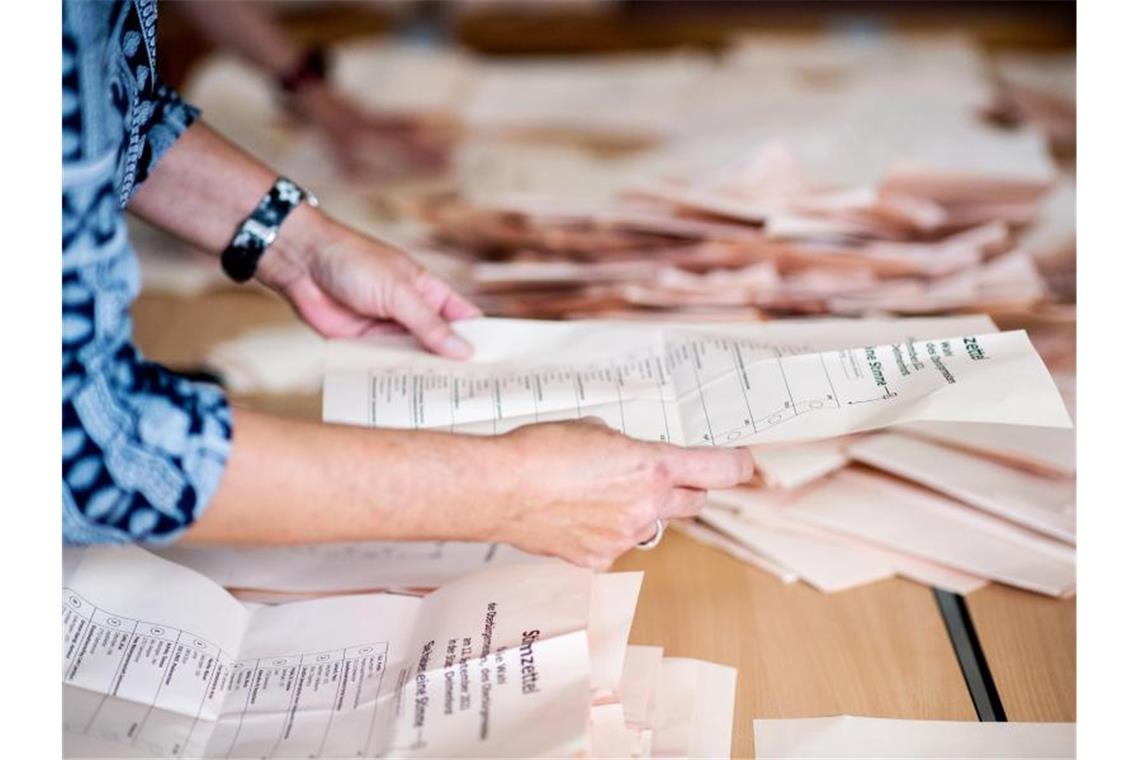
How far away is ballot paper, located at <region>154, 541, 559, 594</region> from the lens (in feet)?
3.87

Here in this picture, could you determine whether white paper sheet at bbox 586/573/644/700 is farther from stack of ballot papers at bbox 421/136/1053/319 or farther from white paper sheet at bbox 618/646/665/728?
stack of ballot papers at bbox 421/136/1053/319

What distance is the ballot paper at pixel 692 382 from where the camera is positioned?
3.41ft

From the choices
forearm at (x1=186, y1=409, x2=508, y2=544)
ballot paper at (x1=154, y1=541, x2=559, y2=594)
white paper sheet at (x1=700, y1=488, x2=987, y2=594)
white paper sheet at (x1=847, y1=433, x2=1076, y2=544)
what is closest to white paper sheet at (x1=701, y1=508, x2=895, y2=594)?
white paper sheet at (x1=700, y1=488, x2=987, y2=594)

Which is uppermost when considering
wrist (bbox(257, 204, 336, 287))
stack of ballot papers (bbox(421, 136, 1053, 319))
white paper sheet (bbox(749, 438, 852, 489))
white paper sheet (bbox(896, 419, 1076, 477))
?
stack of ballot papers (bbox(421, 136, 1053, 319))

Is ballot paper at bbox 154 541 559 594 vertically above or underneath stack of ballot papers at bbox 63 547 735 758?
above

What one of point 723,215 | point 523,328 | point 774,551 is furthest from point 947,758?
point 723,215

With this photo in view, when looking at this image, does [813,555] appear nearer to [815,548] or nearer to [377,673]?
[815,548]

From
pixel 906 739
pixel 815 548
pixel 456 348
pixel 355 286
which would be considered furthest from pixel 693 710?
pixel 355 286

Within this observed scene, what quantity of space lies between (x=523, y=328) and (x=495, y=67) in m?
1.24

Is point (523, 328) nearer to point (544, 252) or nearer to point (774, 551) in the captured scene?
point (774, 551)

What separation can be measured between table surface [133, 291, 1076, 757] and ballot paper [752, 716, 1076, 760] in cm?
1

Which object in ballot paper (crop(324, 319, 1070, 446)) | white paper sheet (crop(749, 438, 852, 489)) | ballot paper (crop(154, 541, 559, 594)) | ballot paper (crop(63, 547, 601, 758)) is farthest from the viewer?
white paper sheet (crop(749, 438, 852, 489))

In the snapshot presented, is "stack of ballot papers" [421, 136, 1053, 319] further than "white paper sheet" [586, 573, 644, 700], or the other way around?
"stack of ballot papers" [421, 136, 1053, 319]

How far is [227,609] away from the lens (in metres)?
1.13
